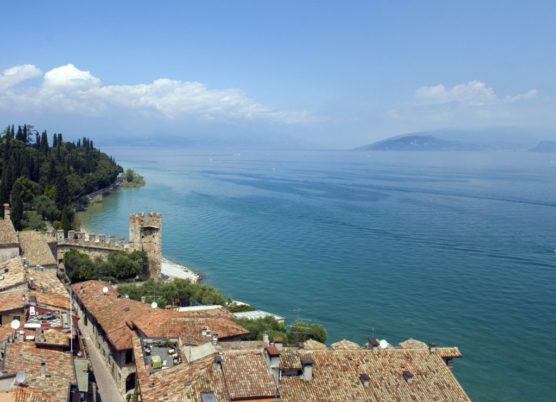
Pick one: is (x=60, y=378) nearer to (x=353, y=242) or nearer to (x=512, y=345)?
(x=512, y=345)

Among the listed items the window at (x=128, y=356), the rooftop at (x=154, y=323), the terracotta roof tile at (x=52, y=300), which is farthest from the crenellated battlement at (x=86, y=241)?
the window at (x=128, y=356)

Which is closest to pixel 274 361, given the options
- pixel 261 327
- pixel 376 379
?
pixel 376 379

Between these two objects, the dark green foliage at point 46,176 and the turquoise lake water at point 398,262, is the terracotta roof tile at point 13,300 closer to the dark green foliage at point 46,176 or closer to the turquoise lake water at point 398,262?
the turquoise lake water at point 398,262

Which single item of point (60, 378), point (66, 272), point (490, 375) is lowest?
point (490, 375)

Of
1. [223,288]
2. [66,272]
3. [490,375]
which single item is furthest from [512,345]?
[66,272]

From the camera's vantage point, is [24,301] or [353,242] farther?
[353,242]

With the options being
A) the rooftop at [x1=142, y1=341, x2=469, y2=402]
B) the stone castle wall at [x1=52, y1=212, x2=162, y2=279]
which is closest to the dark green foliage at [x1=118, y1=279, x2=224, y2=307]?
the stone castle wall at [x1=52, y1=212, x2=162, y2=279]

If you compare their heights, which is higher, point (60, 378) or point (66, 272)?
point (60, 378)

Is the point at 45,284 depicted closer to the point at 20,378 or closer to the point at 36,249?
the point at 36,249
